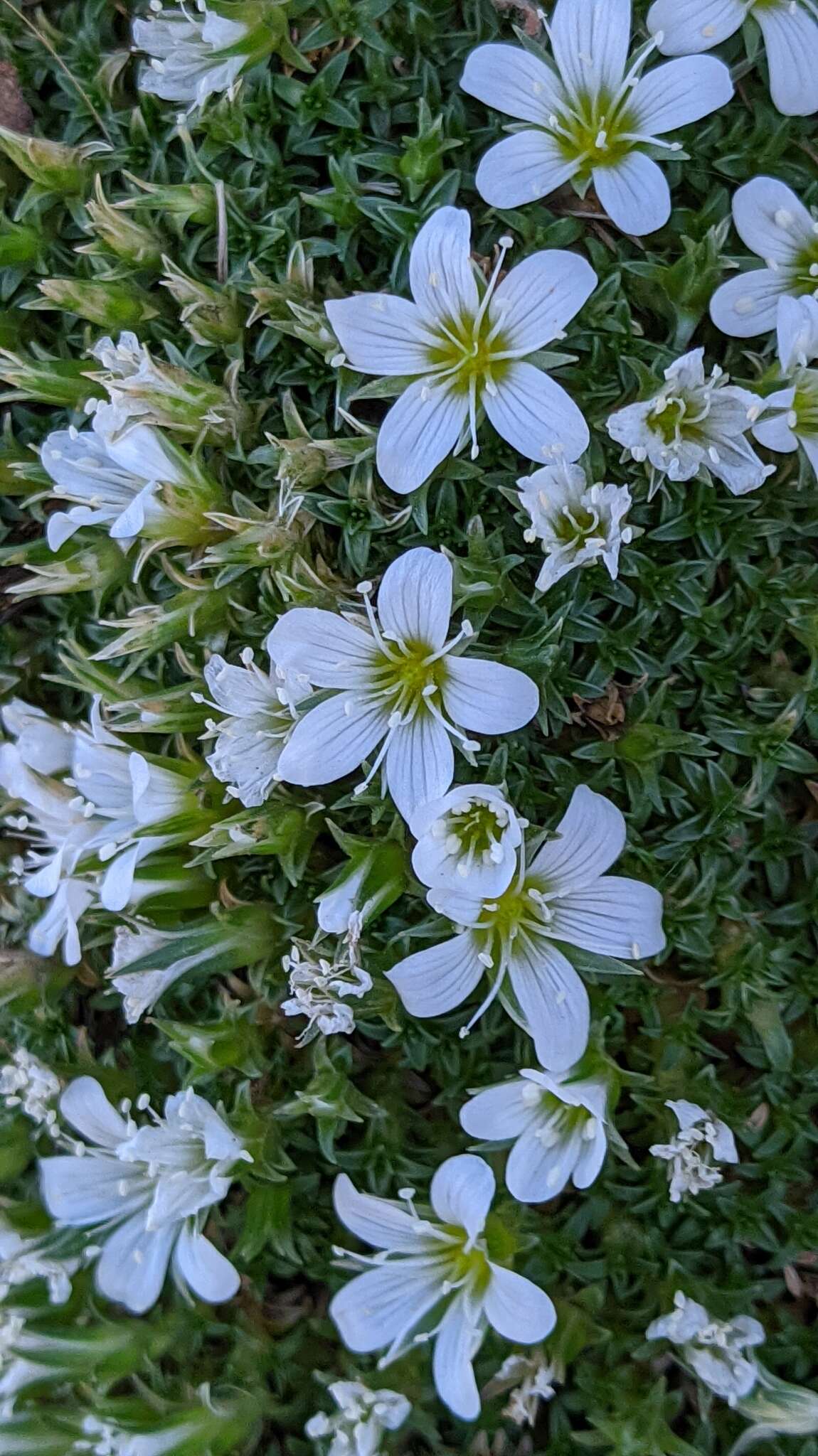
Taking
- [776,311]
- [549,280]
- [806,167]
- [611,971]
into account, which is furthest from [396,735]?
[806,167]

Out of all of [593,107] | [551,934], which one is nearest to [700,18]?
[593,107]

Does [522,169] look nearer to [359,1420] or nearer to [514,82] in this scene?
[514,82]

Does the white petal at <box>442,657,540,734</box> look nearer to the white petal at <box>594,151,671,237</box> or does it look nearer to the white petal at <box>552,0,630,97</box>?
the white petal at <box>594,151,671,237</box>

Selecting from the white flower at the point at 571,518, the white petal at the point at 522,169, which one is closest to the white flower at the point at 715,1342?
the white flower at the point at 571,518

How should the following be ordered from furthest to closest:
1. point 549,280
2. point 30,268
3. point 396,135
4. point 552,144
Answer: point 30,268 < point 396,135 < point 552,144 < point 549,280

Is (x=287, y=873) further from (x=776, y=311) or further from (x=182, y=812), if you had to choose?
(x=776, y=311)

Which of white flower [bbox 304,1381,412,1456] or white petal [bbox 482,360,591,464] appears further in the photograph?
white flower [bbox 304,1381,412,1456]

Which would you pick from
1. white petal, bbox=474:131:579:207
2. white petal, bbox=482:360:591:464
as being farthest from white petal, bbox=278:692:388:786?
white petal, bbox=474:131:579:207
